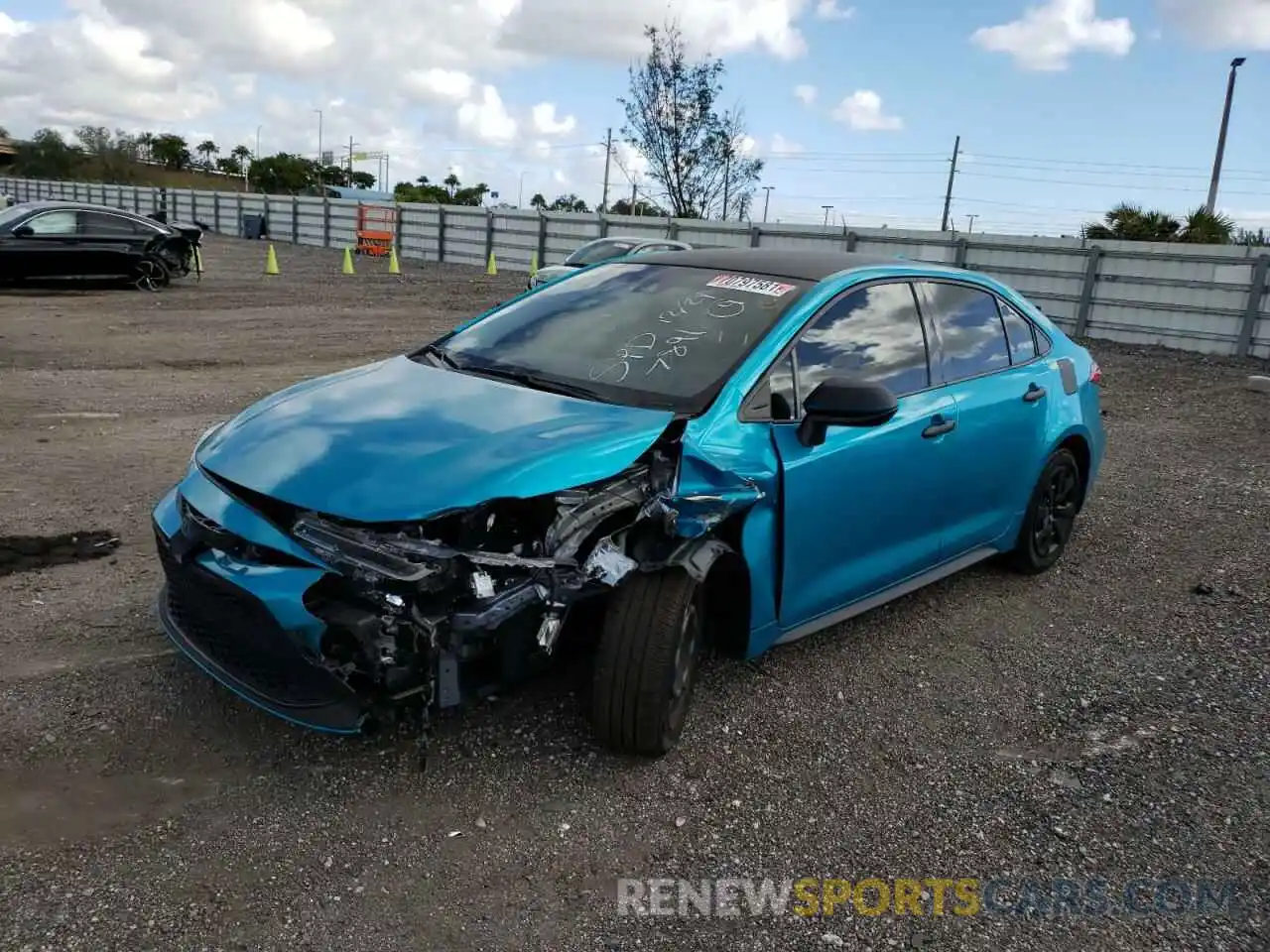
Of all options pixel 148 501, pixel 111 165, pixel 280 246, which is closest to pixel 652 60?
pixel 280 246

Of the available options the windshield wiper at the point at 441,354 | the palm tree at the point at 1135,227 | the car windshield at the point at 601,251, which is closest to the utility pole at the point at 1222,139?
the palm tree at the point at 1135,227

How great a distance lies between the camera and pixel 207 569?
2.84 metres

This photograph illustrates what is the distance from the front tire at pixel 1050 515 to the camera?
4.88 m

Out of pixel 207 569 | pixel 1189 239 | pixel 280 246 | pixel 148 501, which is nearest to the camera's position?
pixel 207 569

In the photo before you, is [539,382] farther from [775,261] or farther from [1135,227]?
A: [1135,227]

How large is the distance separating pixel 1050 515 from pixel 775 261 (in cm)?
214

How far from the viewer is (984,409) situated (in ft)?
14.0

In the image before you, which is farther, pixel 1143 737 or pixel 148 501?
pixel 148 501

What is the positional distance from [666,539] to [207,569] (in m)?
1.38

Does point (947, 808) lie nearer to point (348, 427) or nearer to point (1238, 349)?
point (348, 427)

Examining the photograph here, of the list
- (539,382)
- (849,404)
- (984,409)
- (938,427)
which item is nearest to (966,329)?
(984,409)

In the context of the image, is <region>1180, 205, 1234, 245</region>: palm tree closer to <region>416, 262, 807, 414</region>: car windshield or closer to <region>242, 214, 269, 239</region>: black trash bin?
<region>416, 262, 807, 414</region>: car windshield

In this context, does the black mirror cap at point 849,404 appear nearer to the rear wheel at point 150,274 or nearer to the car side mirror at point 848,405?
the car side mirror at point 848,405

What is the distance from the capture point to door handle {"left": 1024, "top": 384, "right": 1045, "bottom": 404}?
15.0 feet
